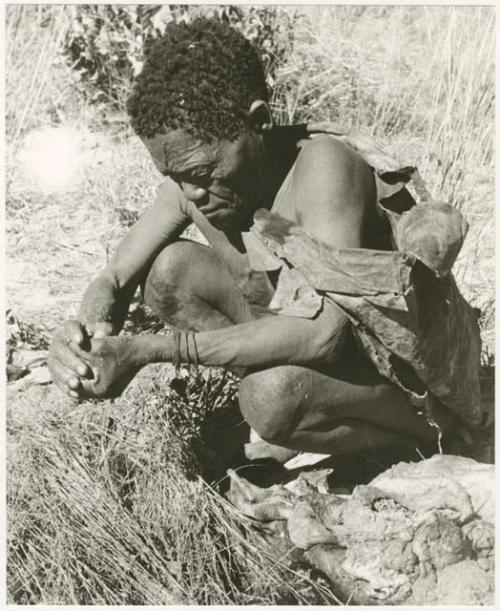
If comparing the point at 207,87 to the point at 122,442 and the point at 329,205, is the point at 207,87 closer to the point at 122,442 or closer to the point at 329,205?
the point at 329,205

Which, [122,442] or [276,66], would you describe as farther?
[276,66]

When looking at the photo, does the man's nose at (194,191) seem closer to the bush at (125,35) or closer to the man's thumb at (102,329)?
the man's thumb at (102,329)

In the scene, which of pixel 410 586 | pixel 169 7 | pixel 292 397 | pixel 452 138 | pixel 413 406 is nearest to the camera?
pixel 410 586

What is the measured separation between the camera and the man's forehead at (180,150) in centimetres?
222

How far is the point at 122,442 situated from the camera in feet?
8.56

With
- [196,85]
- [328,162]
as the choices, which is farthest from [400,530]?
[196,85]

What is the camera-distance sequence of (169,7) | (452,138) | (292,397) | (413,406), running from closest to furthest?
(292,397)
(413,406)
(452,138)
(169,7)

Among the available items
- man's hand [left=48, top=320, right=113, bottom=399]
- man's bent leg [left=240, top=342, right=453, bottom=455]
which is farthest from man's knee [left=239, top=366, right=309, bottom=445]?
man's hand [left=48, top=320, right=113, bottom=399]

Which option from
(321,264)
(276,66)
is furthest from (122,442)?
(276,66)

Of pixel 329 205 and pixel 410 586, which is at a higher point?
pixel 329 205

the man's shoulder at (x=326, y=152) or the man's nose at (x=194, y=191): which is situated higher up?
the man's shoulder at (x=326, y=152)

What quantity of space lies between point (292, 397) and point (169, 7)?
303cm

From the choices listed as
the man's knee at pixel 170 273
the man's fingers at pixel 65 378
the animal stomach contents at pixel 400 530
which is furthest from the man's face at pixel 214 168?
the animal stomach contents at pixel 400 530

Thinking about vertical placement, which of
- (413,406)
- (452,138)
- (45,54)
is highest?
(45,54)
